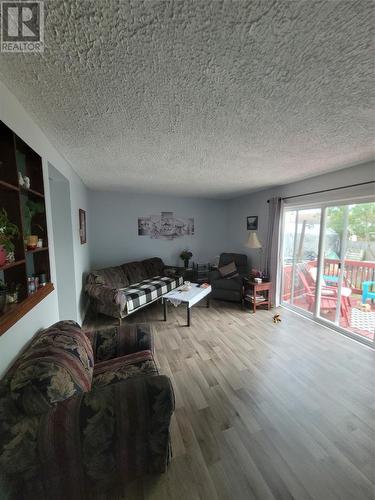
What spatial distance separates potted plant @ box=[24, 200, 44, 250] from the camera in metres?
1.47

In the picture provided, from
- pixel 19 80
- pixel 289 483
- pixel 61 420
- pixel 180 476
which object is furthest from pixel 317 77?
pixel 180 476

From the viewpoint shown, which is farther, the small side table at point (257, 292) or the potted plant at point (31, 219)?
the small side table at point (257, 292)

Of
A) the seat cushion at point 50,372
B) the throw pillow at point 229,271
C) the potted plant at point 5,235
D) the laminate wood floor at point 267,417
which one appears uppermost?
the potted plant at point 5,235

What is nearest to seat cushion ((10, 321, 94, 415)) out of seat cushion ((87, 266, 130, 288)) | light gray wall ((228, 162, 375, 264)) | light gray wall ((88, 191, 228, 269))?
seat cushion ((87, 266, 130, 288))

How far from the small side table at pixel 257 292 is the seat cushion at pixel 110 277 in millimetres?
2325

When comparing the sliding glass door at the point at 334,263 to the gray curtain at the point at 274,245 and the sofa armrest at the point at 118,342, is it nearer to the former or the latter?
the gray curtain at the point at 274,245

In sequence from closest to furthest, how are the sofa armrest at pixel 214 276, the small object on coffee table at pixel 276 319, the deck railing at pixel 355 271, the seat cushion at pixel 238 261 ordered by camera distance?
the deck railing at pixel 355 271 < the small object on coffee table at pixel 276 319 < the sofa armrest at pixel 214 276 < the seat cushion at pixel 238 261

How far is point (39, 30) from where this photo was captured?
2.67 feet

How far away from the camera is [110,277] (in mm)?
3582

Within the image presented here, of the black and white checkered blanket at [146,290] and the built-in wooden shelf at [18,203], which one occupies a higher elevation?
the built-in wooden shelf at [18,203]

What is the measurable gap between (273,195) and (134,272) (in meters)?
3.18

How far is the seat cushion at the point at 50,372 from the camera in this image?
3.04 feet

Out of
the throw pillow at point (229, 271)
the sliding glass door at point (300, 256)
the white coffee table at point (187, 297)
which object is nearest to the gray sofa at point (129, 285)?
the white coffee table at point (187, 297)

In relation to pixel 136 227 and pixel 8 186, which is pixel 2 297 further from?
pixel 136 227
